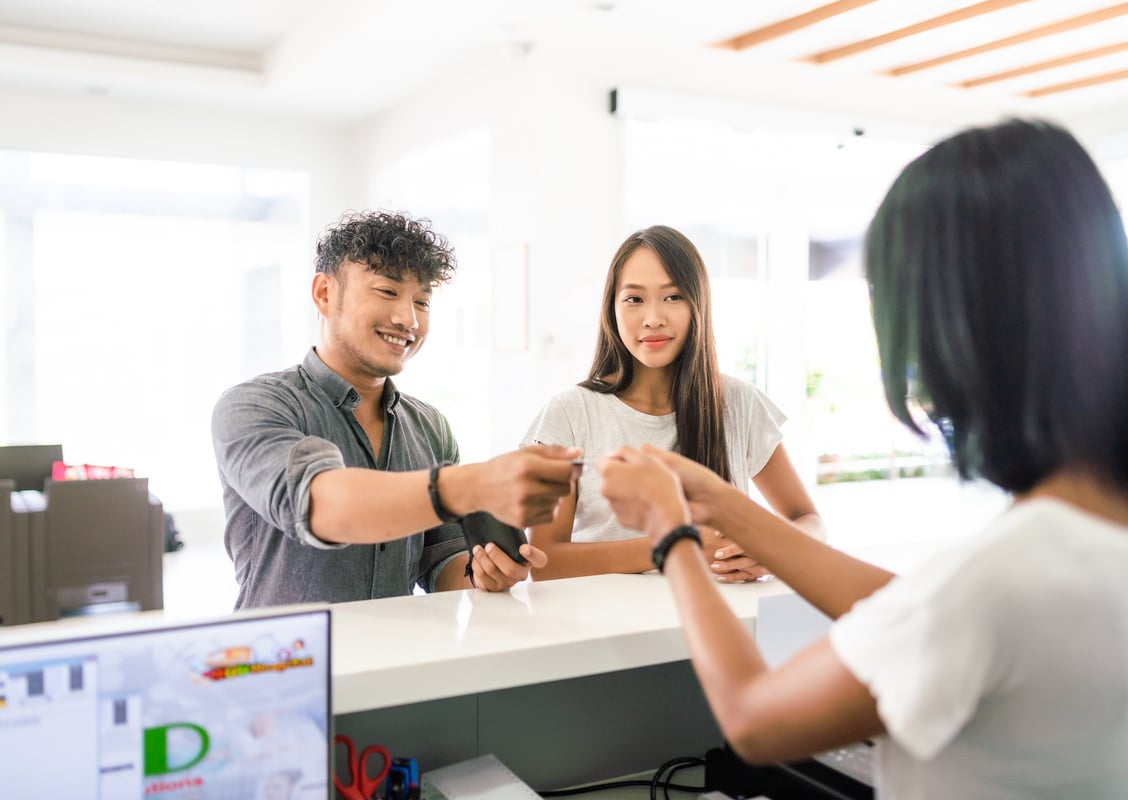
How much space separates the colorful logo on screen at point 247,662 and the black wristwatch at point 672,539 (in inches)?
13.5

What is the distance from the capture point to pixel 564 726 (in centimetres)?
137

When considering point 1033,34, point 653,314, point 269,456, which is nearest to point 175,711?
point 269,456

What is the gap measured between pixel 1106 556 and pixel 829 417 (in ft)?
16.8

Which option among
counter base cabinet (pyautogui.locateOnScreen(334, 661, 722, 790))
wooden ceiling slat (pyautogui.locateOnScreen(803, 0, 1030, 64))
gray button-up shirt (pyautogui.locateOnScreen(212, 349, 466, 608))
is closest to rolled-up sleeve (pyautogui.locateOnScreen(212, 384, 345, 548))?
gray button-up shirt (pyautogui.locateOnScreen(212, 349, 466, 608))

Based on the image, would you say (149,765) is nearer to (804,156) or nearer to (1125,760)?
(1125,760)

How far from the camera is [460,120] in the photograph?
4766 millimetres

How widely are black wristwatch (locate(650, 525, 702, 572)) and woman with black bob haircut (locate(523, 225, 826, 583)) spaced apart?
1.05m

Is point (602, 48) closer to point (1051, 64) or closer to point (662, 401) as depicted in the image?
point (1051, 64)

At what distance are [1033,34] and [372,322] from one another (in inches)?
151

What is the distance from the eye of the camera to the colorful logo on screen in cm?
85

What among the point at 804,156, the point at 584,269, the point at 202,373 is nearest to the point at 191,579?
the point at 202,373

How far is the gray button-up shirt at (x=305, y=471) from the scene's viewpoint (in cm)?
135

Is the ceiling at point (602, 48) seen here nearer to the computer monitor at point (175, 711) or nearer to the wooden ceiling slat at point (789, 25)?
the wooden ceiling slat at point (789, 25)

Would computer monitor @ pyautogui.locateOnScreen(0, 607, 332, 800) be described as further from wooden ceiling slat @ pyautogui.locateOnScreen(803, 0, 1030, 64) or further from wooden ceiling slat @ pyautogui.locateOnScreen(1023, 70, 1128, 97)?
wooden ceiling slat @ pyautogui.locateOnScreen(1023, 70, 1128, 97)
